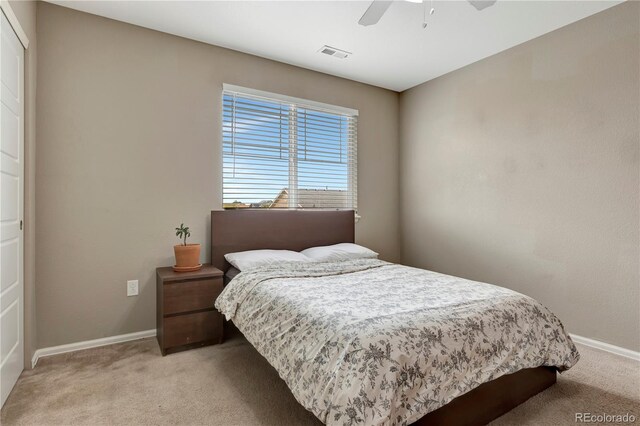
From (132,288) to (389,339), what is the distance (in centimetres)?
231

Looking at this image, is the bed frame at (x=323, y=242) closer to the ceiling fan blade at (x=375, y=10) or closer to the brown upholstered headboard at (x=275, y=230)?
the brown upholstered headboard at (x=275, y=230)

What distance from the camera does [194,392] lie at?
79.7 inches

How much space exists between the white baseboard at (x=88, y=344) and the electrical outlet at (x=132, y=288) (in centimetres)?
33

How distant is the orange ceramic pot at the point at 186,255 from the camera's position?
272 centimetres

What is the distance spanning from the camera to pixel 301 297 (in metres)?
1.96

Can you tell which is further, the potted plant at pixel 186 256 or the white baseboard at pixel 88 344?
the potted plant at pixel 186 256

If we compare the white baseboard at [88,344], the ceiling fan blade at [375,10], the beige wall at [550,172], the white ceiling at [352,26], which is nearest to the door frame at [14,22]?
the white ceiling at [352,26]

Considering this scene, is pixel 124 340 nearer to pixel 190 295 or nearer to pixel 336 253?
pixel 190 295

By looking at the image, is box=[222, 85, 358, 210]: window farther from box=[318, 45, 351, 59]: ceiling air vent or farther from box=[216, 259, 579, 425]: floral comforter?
box=[216, 259, 579, 425]: floral comforter

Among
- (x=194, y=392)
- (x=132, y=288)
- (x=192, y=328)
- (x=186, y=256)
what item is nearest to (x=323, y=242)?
(x=186, y=256)

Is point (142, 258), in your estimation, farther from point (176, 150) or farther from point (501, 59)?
point (501, 59)

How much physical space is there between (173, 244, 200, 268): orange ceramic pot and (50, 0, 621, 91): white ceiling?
1.84 m

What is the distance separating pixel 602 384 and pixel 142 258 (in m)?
3.40

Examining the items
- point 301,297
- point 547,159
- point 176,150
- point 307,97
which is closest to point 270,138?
point 307,97
